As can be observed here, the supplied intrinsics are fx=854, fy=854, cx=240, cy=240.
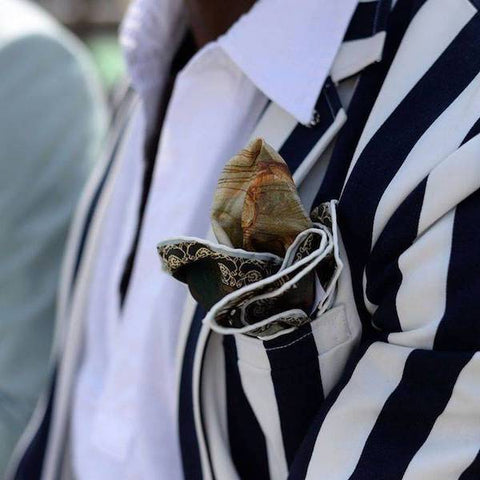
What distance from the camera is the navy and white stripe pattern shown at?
70 centimetres

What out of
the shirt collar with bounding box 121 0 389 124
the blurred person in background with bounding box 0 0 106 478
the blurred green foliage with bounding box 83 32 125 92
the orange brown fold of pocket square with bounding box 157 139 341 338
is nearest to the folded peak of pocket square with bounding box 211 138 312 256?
the orange brown fold of pocket square with bounding box 157 139 341 338

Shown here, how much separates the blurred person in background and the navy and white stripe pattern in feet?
1.20

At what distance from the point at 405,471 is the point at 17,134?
752 millimetres

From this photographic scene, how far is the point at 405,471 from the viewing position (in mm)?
719

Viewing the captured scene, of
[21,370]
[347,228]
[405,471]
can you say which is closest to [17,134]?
[21,370]

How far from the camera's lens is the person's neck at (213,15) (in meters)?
0.95

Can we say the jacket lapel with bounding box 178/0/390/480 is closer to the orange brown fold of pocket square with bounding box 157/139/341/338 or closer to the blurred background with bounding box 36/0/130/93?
the orange brown fold of pocket square with bounding box 157/139/341/338

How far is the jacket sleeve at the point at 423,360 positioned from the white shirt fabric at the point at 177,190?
0.19m

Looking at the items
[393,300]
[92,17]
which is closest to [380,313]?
[393,300]

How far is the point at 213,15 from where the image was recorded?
966 millimetres

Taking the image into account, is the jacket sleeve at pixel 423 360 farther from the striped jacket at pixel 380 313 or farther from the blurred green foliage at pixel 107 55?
the blurred green foliage at pixel 107 55

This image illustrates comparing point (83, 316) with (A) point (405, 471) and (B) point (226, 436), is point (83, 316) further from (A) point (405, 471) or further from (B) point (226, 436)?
(A) point (405, 471)

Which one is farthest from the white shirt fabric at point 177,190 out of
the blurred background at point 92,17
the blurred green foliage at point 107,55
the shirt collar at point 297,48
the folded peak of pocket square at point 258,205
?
the blurred background at point 92,17

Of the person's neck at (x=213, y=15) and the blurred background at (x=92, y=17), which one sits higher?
the blurred background at (x=92, y=17)
